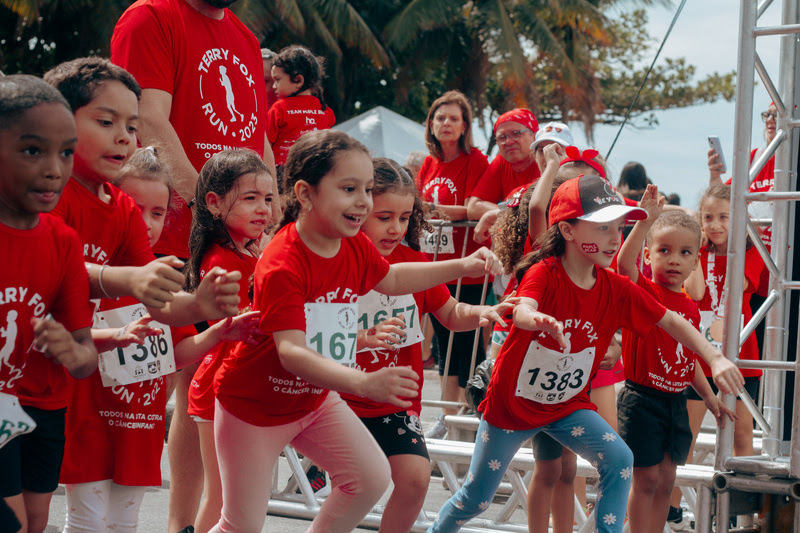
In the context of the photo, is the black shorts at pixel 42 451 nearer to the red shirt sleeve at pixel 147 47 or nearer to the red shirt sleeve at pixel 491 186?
the red shirt sleeve at pixel 147 47

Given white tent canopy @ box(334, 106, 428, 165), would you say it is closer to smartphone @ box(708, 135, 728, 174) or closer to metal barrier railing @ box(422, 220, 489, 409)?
metal barrier railing @ box(422, 220, 489, 409)

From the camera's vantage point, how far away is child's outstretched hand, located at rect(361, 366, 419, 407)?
2.32 metres

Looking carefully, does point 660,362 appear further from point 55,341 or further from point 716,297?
point 55,341

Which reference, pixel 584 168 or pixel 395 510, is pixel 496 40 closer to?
pixel 584 168

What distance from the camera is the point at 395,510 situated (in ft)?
10.9

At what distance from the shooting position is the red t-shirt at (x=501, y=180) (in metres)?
5.40

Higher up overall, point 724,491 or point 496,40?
point 496,40

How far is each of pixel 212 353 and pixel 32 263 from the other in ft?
3.72

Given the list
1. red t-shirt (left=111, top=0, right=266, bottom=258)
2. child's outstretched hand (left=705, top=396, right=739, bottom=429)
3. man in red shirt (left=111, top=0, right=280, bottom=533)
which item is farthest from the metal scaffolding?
red t-shirt (left=111, top=0, right=266, bottom=258)

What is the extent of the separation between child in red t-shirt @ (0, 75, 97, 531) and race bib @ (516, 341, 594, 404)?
5.77 ft

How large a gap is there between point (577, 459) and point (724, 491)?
65cm

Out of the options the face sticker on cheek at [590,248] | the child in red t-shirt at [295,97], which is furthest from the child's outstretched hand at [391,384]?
the child in red t-shirt at [295,97]

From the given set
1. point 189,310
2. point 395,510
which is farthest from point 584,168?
point 189,310

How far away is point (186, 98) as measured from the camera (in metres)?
3.53
